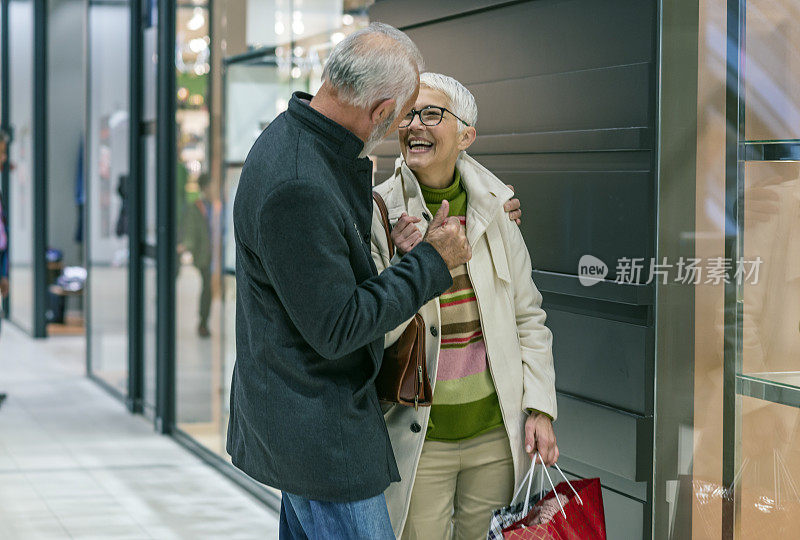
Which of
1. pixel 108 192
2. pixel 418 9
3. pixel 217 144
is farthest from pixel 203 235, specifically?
pixel 418 9

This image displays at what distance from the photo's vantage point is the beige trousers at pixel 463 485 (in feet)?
7.47

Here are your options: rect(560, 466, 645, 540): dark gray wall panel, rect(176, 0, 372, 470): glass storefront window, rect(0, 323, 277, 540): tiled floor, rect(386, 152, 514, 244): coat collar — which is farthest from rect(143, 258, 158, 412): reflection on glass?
rect(386, 152, 514, 244): coat collar

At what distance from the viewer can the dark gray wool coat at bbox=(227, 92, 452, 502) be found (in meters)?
1.75

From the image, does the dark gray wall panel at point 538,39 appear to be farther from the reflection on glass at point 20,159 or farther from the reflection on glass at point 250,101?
the reflection on glass at point 20,159

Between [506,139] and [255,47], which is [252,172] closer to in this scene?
[506,139]

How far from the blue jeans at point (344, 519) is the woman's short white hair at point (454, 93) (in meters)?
0.84

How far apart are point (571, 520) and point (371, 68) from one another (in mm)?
974

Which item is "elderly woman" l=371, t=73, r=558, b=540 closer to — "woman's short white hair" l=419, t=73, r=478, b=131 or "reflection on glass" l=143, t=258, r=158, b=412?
"woman's short white hair" l=419, t=73, r=478, b=131

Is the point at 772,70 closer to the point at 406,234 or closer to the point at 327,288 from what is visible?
the point at 406,234

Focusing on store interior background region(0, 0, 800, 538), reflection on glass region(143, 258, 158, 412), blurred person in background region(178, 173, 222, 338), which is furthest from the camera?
reflection on glass region(143, 258, 158, 412)

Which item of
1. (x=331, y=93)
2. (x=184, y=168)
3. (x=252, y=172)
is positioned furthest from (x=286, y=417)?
(x=184, y=168)

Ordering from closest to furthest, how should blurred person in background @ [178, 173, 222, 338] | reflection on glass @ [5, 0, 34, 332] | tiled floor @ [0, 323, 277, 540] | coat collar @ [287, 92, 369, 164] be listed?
1. coat collar @ [287, 92, 369, 164]
2. tiled floor @ [0, 323, 277, 540]
3. blurred person in background @ [178, 173, 222, 338]
4. reflection on glass @ [5, 0, 34, 332]

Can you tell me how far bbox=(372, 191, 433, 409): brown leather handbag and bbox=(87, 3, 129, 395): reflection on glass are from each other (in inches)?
203

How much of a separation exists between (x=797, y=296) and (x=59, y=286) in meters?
9.57
